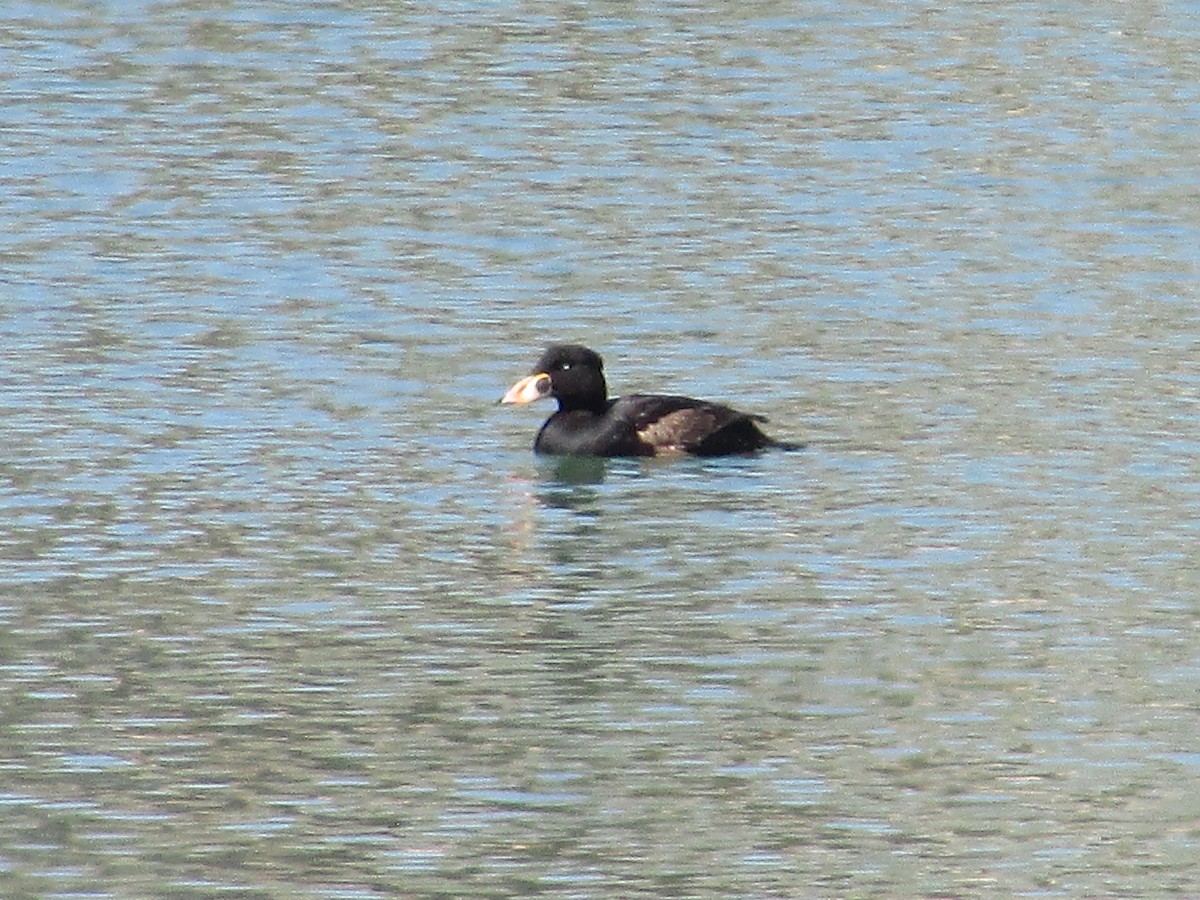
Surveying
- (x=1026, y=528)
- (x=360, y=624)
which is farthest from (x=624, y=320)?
(x=360, y=624)

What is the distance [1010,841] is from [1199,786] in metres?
0.88

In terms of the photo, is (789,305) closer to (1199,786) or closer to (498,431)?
(498,431)

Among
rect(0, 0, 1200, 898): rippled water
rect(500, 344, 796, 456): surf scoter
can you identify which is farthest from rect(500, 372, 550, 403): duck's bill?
rect(0, 0, 1200, 898): rippled water

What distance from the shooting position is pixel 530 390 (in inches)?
674

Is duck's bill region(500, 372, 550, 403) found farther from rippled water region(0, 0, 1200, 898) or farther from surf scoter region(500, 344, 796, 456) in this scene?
rippled water region(0, 0, 1200, 898)

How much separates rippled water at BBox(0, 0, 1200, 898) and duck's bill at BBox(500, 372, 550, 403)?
32cm

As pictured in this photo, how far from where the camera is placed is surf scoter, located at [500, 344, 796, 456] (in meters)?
16.7

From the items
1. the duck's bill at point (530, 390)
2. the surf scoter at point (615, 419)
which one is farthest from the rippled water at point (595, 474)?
the duck's bill at point (530, 390)

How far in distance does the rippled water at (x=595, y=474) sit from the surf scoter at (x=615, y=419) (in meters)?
0.17

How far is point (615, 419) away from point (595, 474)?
34 centimetres

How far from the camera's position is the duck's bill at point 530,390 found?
A: 56.1ft

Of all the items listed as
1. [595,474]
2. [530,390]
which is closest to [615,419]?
[595,474]

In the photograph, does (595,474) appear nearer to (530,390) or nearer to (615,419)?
(615,419)

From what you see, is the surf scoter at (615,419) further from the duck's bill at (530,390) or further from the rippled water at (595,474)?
the rippled water at (595,474)
